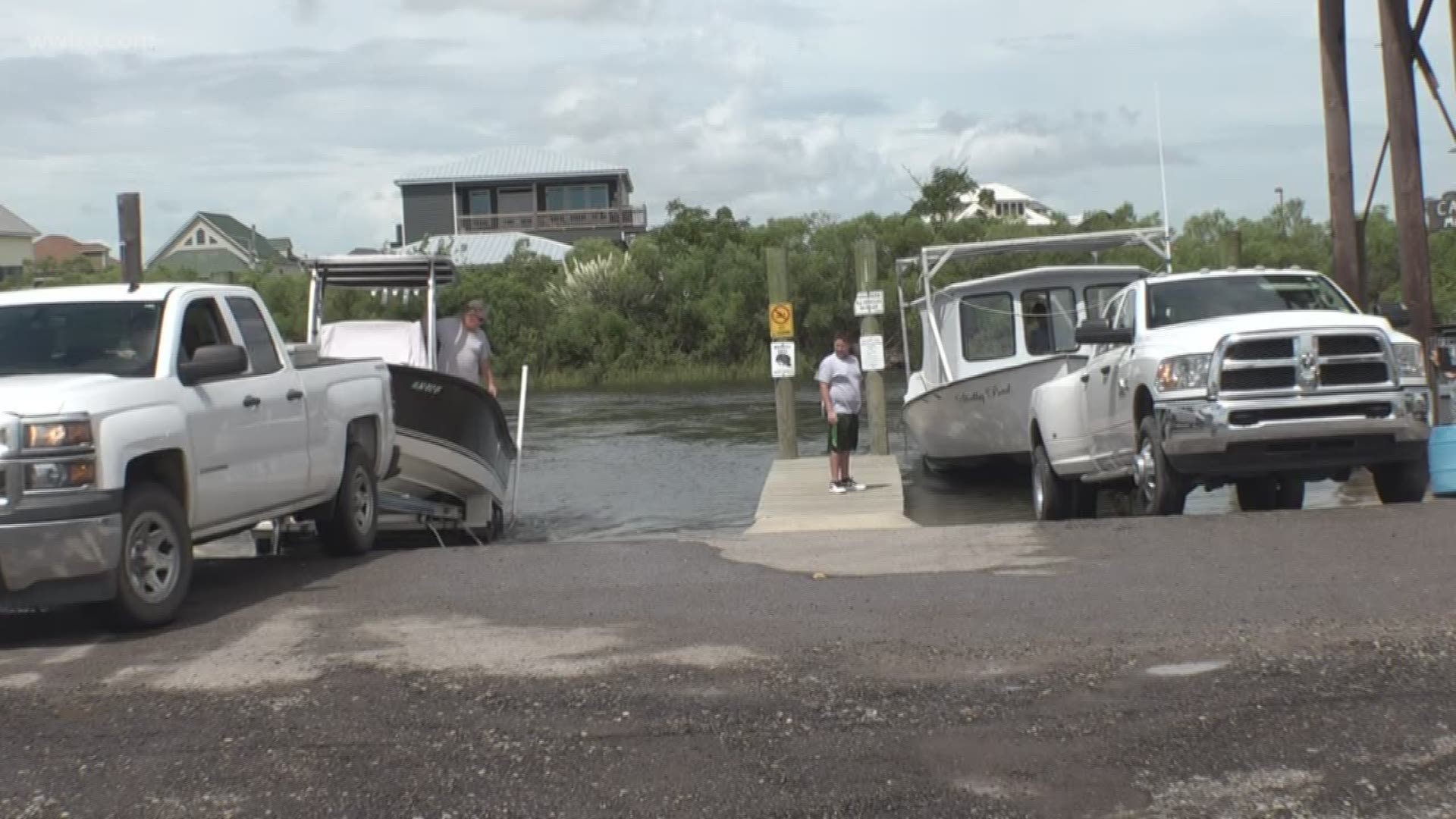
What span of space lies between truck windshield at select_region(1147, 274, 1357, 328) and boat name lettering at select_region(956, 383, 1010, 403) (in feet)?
23.1

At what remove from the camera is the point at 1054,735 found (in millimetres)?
6520

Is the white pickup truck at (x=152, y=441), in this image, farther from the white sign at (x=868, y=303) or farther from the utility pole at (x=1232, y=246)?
the utility pole at (x=1232, y=246)

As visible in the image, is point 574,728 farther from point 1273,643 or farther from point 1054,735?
point 1273,643

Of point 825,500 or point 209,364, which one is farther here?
point 825,500

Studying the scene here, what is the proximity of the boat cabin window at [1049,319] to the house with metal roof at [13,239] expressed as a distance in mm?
62173

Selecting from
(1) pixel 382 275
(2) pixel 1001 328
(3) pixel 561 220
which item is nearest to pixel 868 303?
(2) pixel 1001 328

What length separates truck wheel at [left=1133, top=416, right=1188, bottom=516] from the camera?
12.6 meters

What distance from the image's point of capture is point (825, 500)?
18078 mm

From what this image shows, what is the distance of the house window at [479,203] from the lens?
82812 mm

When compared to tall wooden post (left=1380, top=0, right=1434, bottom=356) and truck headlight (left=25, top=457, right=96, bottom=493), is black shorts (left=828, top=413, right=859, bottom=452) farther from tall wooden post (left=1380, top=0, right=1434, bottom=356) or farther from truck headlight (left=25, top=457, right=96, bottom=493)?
truck headlight (left=25, top=457, right=96, bottom=493)

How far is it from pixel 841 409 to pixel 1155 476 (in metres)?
6.37

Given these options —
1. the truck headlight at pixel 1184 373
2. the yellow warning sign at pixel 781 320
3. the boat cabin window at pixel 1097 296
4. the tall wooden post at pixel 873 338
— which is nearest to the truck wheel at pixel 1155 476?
the truck headlight at pixel 1184 373

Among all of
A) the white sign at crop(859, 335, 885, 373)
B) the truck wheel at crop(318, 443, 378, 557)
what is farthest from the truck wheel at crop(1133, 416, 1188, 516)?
the white sign at crop(859, 335, 885, 373)

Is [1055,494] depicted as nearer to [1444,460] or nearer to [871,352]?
[1444,460]
